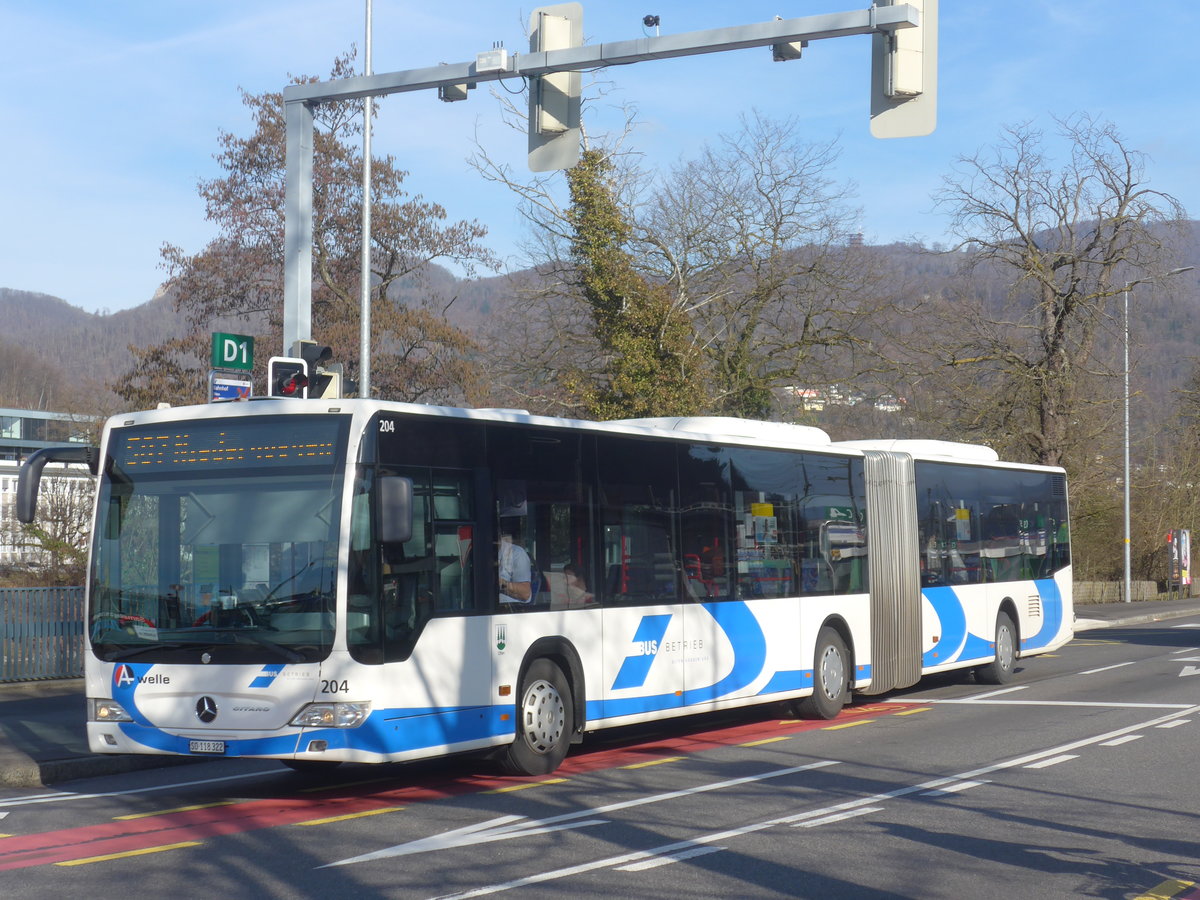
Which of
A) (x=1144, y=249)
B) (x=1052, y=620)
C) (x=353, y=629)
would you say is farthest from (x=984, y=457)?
(x=1144, y=249)

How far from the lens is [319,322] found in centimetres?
3759

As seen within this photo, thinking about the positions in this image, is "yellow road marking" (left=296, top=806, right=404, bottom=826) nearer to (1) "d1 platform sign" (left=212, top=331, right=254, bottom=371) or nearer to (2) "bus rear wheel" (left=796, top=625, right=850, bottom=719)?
(1) "d1 platform sign" (left=212, top=331, right=254, bottom=371)

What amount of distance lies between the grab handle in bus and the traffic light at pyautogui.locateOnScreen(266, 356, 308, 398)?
2.16m

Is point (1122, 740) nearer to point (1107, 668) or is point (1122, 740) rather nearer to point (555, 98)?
point (555, 98)

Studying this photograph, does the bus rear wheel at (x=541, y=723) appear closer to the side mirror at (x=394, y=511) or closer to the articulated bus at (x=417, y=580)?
the articulated bus at (x=417, y=580)

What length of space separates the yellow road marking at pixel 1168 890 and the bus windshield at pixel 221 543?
5344 mm

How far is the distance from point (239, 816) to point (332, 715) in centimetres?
95

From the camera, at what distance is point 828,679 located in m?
15.6

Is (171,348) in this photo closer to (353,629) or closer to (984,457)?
(984,457)

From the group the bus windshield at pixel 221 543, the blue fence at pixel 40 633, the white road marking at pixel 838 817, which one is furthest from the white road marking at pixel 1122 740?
the blue fence at pixel 40 633

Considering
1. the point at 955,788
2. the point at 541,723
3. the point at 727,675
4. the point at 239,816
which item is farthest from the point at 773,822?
the point at 727,675

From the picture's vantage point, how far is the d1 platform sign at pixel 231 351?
537 inches

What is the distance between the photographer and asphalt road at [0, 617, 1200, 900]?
23.5 ft

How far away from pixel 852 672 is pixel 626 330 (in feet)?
38.8
